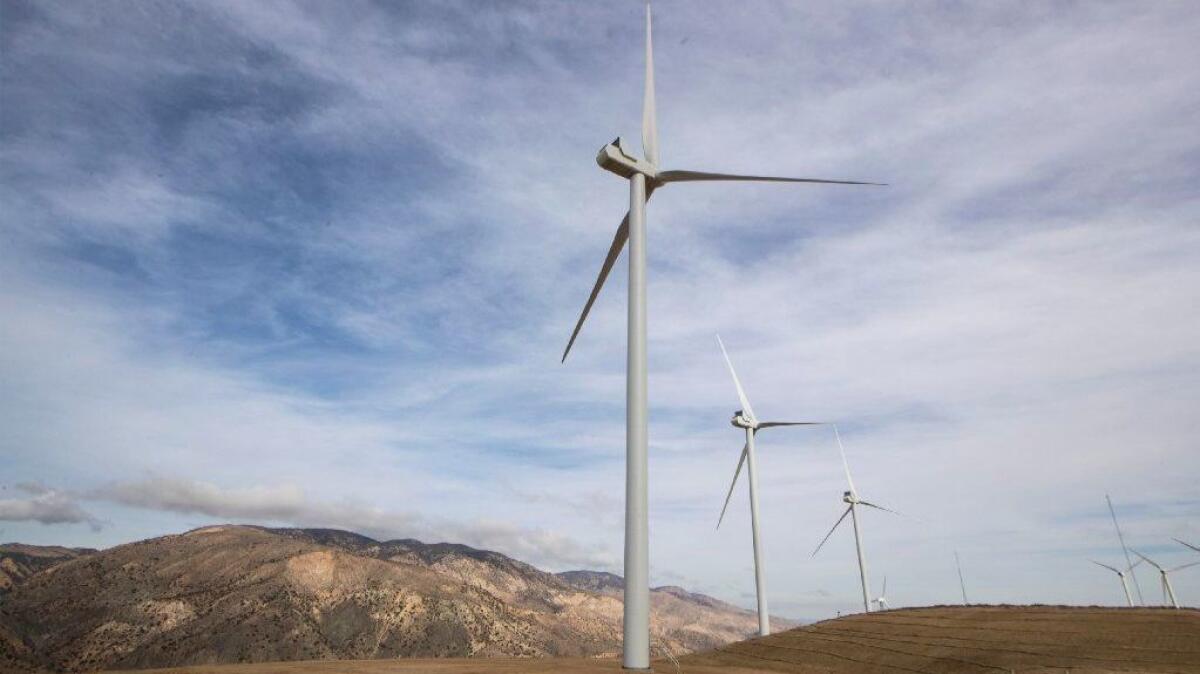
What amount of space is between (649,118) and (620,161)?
554cm

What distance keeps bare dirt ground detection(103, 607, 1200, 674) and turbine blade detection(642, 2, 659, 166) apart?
27976mm

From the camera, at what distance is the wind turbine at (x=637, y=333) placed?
2794 cm

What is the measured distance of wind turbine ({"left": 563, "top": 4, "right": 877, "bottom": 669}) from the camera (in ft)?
91.7

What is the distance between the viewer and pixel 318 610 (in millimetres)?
195125

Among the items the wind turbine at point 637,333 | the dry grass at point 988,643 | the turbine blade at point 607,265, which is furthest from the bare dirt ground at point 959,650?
the turbine blade at point 607,265

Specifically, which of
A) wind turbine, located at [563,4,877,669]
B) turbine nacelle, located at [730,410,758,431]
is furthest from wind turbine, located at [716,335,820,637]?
wind turbine, located at [563,4,877,669]

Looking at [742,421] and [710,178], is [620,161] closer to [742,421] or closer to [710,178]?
[710,178]

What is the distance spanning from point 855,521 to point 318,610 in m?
166

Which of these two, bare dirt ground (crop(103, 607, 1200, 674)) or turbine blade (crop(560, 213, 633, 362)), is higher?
turbine blade (crop(560, 213, 633, 362))

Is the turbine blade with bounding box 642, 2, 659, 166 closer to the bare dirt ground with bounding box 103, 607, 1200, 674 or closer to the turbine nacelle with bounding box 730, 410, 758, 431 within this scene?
the bare dirt ground with bounding box 103, 607, 1200, 674

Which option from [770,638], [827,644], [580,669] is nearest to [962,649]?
[827,644]

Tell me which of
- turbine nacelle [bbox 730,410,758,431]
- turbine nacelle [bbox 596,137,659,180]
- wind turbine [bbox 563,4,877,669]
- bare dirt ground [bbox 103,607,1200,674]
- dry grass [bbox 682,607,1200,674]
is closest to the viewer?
wind turbine [bbox 563,4,877,669]

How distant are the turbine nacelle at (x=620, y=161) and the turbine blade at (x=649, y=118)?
1.49 meters

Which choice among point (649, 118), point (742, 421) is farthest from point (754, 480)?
point (649, 118)
